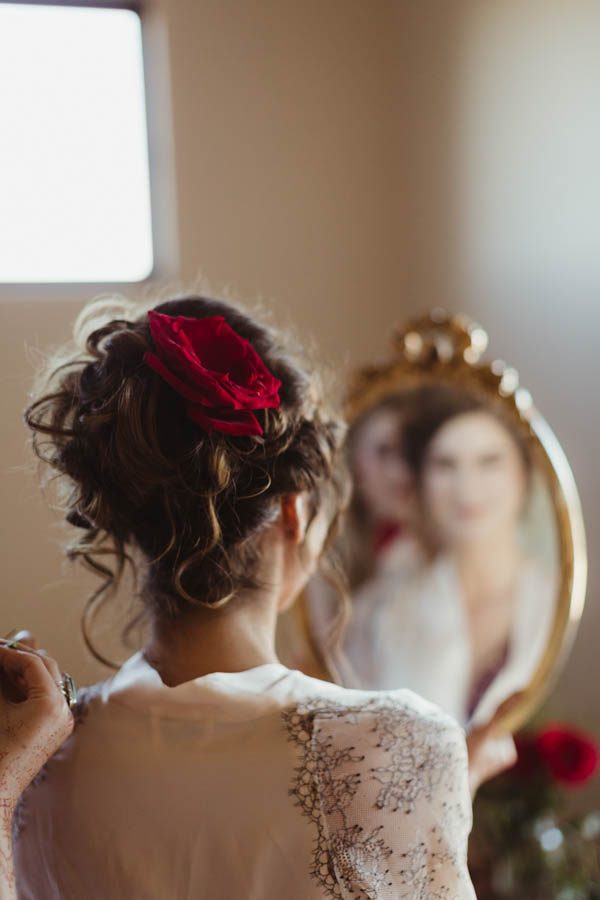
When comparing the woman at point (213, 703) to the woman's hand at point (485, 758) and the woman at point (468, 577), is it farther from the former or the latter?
the woman at point (468, 577)

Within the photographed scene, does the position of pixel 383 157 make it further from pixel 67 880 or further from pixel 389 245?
pixel 67 880

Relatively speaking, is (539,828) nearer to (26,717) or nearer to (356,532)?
(356,532)

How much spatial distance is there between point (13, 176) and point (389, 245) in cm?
72

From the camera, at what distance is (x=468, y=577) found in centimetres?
162

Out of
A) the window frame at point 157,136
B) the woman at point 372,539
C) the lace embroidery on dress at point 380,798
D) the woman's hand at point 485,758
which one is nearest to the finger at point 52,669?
the lace embroidery on dress at point 380,798

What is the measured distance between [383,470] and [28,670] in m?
0.94

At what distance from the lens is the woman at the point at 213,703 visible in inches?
31.5

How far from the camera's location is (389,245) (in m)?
2.08

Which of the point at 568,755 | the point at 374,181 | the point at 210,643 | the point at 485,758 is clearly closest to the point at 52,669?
the point at 210,643

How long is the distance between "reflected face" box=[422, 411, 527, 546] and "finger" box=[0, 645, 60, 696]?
90 centimetres

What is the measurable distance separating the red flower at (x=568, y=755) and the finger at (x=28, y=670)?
1019 mm

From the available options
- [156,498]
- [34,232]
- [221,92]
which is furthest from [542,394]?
[156,498]

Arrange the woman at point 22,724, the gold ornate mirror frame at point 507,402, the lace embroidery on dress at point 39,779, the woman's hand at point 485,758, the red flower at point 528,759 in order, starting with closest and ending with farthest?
the woman at point 22,724, the lace embroidery on dress at point 39,779, the woman's hand at point 485,758, the gold ornate mirror frame at point 507,402, the red flower at point 528,759

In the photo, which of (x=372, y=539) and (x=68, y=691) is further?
(x=372, y=539)
